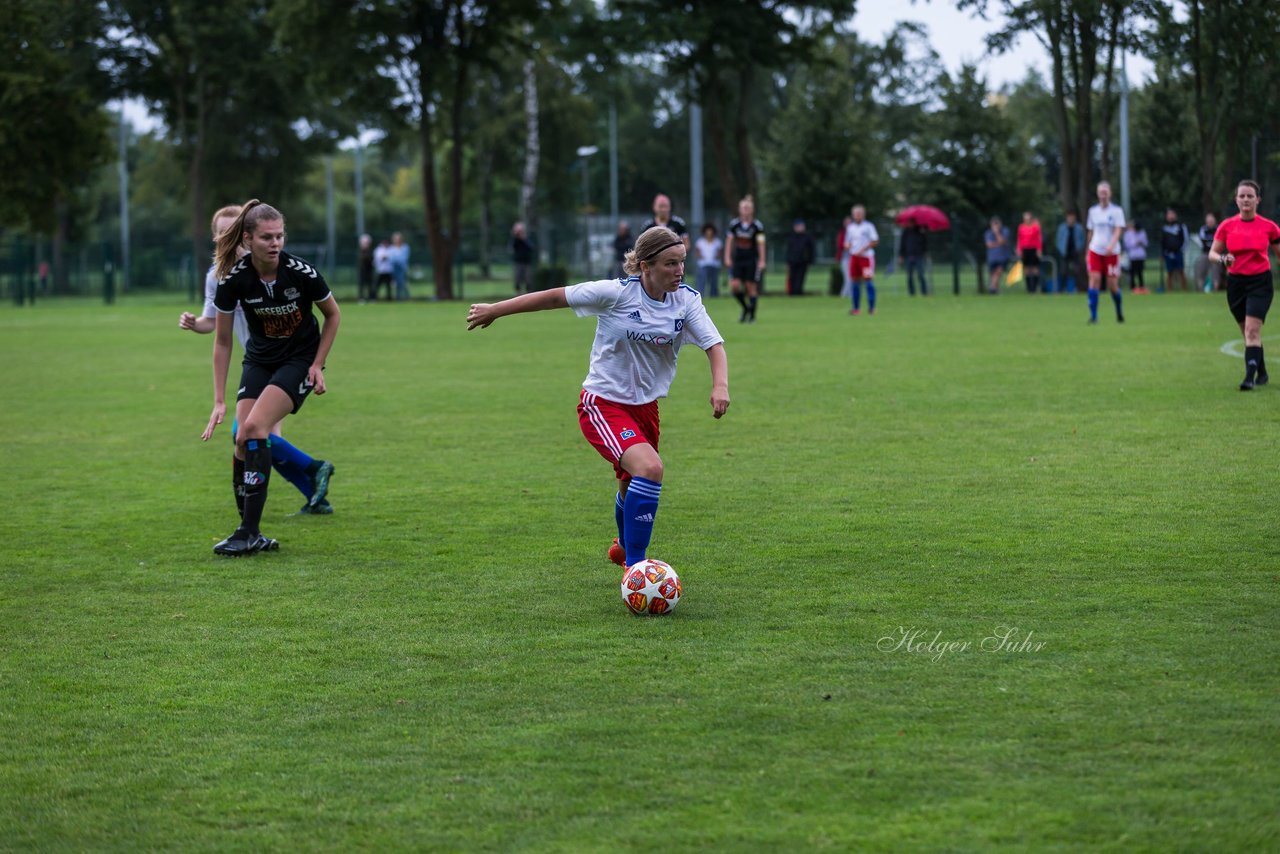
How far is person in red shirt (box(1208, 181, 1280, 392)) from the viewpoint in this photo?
14.3 m

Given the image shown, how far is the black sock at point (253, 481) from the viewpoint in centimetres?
824

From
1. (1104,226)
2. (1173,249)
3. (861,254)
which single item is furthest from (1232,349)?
(1173,249)

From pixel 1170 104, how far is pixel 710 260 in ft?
108

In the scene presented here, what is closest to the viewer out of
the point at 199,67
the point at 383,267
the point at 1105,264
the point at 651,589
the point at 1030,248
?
the point at 651,589

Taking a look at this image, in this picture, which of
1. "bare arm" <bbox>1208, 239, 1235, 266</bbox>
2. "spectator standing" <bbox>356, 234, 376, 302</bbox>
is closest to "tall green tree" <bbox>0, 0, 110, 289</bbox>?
"spectator standing" <bbox>356, 234, 376, 302</bbox>

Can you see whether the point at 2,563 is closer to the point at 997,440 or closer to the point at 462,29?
the point at 997,440

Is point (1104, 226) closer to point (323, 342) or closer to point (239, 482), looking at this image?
point (323, 342)

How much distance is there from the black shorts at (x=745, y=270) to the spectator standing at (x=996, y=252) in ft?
46.1

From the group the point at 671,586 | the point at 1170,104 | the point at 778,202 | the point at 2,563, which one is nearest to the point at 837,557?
the point at 671,586

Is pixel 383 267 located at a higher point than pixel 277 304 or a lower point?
higher

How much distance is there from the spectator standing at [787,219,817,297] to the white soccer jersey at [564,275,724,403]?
3319 centimetres

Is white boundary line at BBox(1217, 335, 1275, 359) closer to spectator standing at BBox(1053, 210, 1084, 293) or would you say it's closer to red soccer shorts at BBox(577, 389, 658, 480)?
red soccer shorts at BBox(577, 389, 658, 480)

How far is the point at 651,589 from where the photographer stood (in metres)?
6.47

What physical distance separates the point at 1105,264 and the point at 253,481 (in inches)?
736
